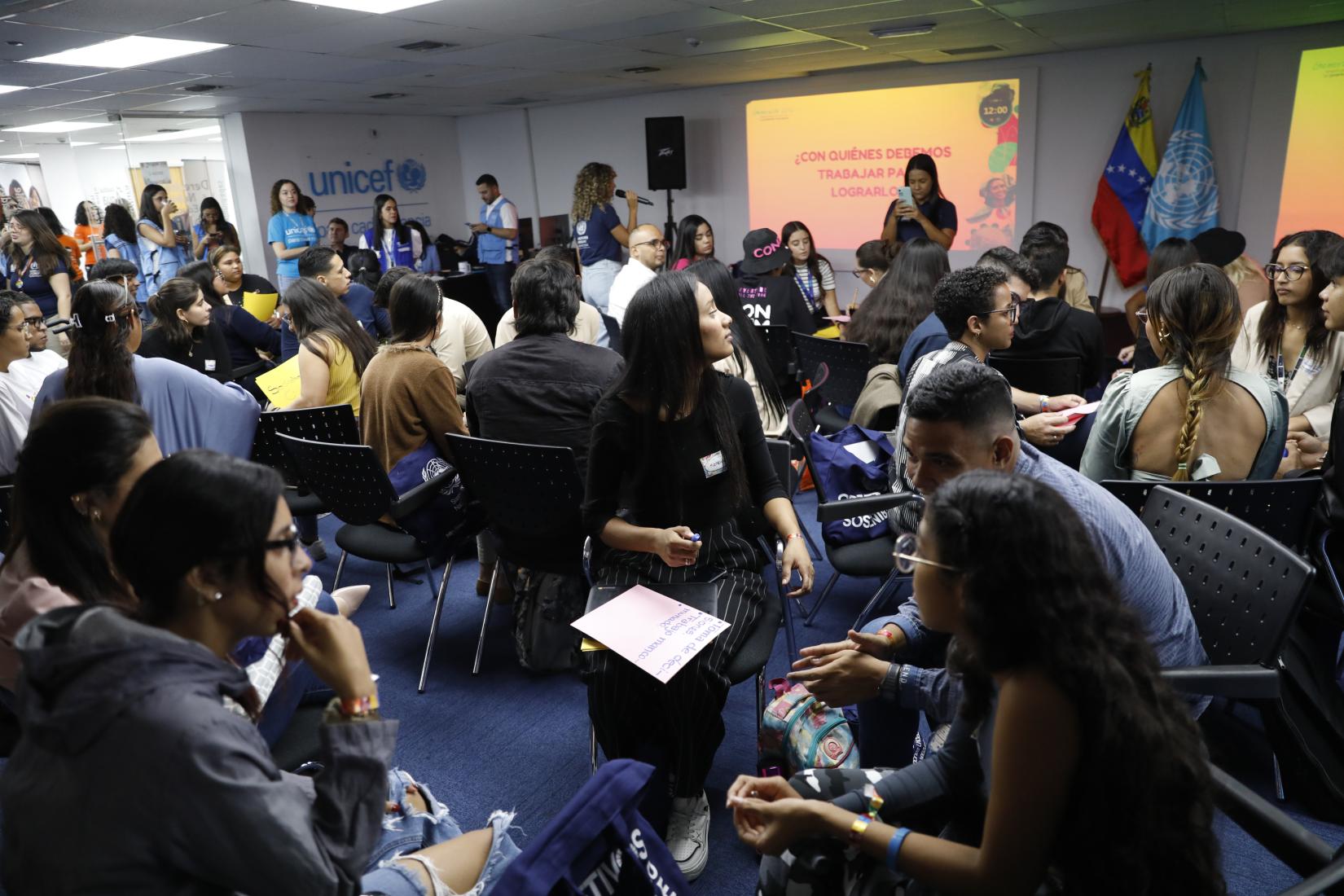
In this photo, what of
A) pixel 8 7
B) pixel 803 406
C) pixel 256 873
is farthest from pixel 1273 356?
pixel 8 7

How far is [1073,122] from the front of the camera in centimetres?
753

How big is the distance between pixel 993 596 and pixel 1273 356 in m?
3.10

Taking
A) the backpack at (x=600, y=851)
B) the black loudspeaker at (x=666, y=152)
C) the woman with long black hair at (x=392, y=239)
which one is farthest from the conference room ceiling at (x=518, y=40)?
the backpack at (x=600, y=851)

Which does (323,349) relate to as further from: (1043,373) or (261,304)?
(1043,373)

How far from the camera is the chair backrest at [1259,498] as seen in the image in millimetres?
2076

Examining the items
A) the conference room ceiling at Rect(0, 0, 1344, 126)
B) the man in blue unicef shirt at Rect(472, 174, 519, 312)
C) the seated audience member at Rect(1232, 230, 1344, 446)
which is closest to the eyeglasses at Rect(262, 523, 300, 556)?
the seated audience member at Rect(1232, 230, 1344, 446)

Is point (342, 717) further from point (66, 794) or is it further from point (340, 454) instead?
point (340, 454)

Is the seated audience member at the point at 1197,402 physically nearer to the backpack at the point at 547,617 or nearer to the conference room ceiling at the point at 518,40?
the backpack at the point at 547,617

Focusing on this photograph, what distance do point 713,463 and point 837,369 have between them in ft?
6.46

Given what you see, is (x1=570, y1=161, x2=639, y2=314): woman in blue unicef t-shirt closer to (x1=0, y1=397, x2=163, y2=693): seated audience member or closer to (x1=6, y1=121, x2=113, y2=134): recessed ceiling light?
(x1=6, y1=121, x2=113, y2=134): recessed ceiling light

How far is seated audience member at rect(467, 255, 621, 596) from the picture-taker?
2.90 metres

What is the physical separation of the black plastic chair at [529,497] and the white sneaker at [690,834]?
823 millimetres

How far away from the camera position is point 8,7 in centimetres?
397

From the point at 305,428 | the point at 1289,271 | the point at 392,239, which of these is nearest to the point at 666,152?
the point at 392,239
